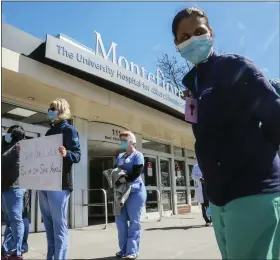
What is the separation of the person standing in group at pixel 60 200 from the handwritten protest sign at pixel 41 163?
98 mm

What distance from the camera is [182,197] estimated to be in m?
15.1

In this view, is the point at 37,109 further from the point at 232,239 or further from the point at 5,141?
the point at 232,239

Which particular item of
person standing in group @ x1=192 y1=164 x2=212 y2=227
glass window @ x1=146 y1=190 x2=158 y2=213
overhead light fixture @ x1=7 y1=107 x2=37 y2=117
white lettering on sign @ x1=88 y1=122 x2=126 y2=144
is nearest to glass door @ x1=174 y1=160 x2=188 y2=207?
glass window @ x1=146 y1=190 x2=158 y2=213

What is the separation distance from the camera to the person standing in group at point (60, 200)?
11.3ft

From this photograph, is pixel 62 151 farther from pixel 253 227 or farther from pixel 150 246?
pixel 150 246

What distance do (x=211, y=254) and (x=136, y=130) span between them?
303 inches

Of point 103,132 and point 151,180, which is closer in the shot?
point 103,132

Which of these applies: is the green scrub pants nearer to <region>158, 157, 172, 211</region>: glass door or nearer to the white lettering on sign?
the white lettering on sign

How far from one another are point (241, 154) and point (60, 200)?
8.17ft

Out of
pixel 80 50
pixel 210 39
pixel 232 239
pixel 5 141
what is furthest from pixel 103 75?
pixel 232 239

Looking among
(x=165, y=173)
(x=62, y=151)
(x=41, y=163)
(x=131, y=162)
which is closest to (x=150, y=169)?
(x=165, y=173)

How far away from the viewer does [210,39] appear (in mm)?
1713

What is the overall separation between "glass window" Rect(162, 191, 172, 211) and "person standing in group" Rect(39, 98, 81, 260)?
1017cm

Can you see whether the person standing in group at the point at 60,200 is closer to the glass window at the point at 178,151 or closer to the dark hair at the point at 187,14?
the dark hair at the point at 187,14
